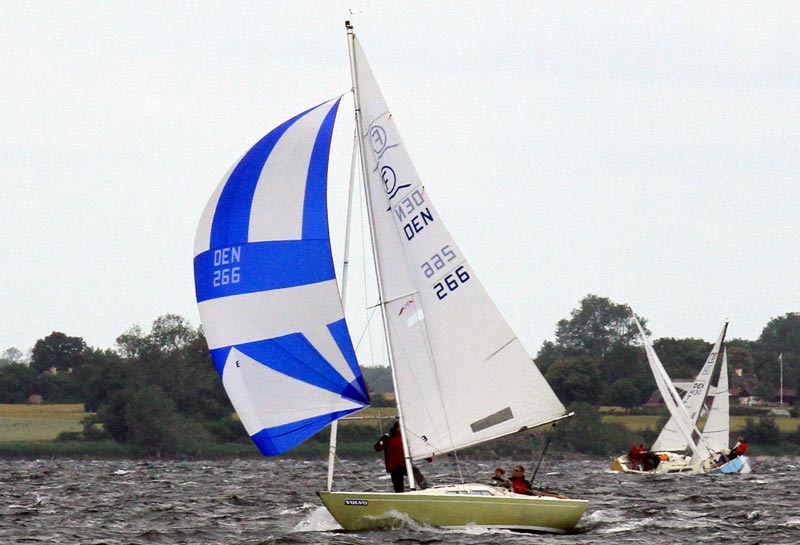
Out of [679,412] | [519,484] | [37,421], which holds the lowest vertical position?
[519,484]

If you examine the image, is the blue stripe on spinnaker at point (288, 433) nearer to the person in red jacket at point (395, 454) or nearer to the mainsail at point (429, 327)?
the person in red jacket at point (395, 454)

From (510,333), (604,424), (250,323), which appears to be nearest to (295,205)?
(250,323)

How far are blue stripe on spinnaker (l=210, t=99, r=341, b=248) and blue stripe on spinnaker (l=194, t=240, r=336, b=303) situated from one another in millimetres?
176

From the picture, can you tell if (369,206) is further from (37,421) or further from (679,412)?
(37,421)

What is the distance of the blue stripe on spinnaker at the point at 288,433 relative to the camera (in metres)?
22.7

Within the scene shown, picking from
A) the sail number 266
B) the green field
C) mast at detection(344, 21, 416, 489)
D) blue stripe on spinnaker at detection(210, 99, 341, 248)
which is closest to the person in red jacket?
mast at detection(344, 21, 416, 489)

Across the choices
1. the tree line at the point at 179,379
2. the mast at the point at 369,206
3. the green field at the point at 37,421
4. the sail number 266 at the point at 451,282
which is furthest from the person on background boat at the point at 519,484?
the green field at the point at 37,421

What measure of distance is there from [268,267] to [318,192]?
146 centimetres

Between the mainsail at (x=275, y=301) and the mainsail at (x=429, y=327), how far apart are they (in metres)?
0.84

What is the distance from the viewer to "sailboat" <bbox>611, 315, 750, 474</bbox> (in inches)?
2143

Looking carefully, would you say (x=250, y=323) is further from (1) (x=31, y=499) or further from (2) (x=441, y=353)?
(1) (x=31, y=499)

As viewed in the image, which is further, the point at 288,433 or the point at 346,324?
the point at 346,324

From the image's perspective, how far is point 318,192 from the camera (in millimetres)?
23219

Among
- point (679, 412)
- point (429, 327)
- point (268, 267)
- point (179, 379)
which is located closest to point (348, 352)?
point (429, 327)
